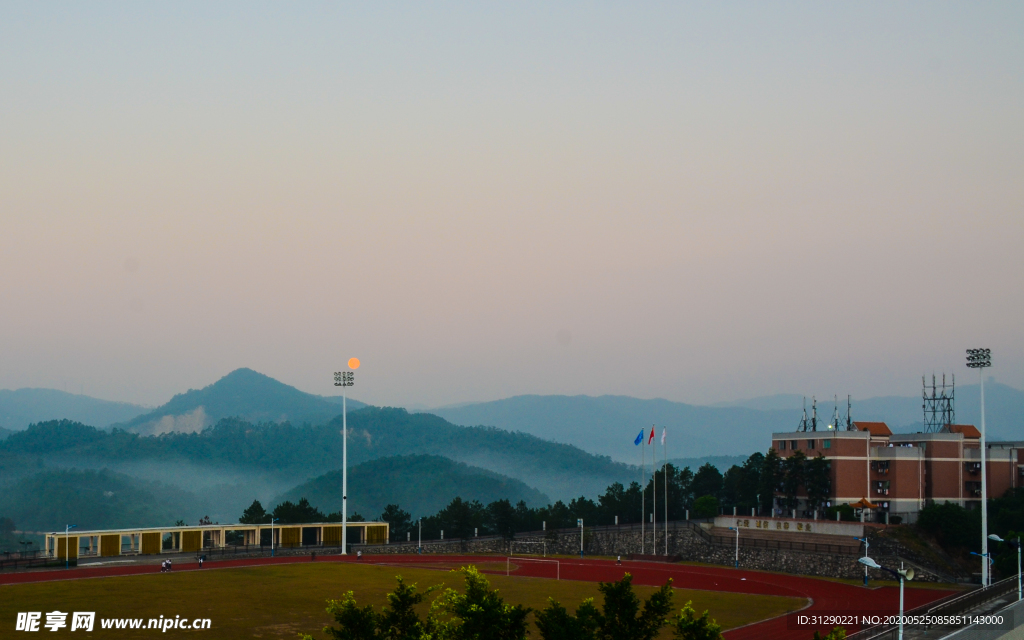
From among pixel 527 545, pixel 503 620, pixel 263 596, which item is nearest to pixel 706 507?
pixel 527 545

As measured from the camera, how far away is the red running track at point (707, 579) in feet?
192

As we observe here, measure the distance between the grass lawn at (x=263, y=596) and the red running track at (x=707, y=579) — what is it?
2530 mm

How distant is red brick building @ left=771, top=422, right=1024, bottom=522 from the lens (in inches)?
3639

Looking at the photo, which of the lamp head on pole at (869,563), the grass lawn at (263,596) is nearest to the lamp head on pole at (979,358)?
the grass lawn at (263,596)

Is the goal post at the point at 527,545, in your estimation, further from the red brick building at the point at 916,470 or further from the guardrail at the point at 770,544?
the red brick building at the point at 916,470

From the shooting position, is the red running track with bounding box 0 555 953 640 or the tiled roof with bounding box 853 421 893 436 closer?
the red running track with bounding box 0 555 953 640

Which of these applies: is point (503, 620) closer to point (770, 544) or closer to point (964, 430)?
point (770, 544)

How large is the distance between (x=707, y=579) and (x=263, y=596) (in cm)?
3607

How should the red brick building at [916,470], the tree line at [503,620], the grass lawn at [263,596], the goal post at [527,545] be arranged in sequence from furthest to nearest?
1. the goal post at [527,545]
2. the red brick building at [916,470]
3. the grass lawn at [263,596]
4. the tree line at [503,620]

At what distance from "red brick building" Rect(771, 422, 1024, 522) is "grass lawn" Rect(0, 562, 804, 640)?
108 ft

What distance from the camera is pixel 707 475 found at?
119 meters

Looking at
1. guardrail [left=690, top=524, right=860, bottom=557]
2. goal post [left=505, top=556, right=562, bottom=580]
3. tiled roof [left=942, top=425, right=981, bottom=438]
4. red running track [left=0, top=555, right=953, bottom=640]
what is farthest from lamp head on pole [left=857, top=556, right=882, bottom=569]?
tiled roof [left=942, top=425, right=981, bottom=438]

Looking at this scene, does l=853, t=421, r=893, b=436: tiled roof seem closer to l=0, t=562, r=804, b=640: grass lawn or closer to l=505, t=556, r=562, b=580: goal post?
l=505, t=556, r=562, b=580: goal post

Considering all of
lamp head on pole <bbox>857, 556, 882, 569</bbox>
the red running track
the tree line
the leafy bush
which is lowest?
the red running track
